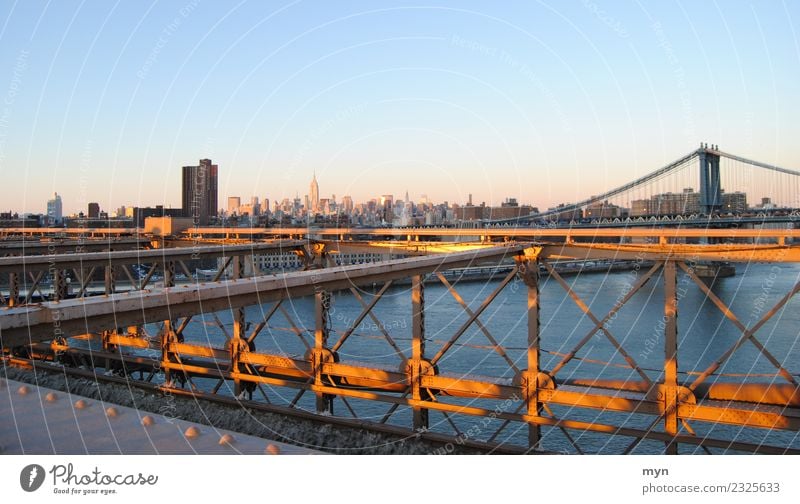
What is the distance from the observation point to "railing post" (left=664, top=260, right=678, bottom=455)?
4.80m

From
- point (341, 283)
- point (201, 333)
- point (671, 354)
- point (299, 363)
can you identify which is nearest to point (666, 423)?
point (671, 354)

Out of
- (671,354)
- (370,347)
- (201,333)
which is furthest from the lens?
(201,333)

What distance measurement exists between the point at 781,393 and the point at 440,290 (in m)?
29.8

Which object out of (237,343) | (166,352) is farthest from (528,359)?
(166,352)

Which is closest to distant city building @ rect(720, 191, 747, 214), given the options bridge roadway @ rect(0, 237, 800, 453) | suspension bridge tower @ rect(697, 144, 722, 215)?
suspension bridge tower @ rect(697, 144, 722, 215)

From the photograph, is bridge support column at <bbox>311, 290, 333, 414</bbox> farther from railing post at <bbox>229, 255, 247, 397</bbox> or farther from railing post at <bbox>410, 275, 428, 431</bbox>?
railing post at <bbox>229, 255, 247, 397</bbox>

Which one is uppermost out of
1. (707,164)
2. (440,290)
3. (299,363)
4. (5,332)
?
(707,164)

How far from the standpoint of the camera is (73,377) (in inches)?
301

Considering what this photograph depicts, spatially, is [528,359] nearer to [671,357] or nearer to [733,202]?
[671,357]

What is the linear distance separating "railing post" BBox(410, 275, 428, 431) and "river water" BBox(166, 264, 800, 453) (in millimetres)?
197

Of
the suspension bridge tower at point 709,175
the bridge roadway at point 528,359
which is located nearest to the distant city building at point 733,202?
the suspension bridge tower at point 709,175

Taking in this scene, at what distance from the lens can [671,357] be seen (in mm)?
4785

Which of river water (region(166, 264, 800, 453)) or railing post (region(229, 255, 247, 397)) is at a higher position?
railing post (region(229, 255, 247, 397))
